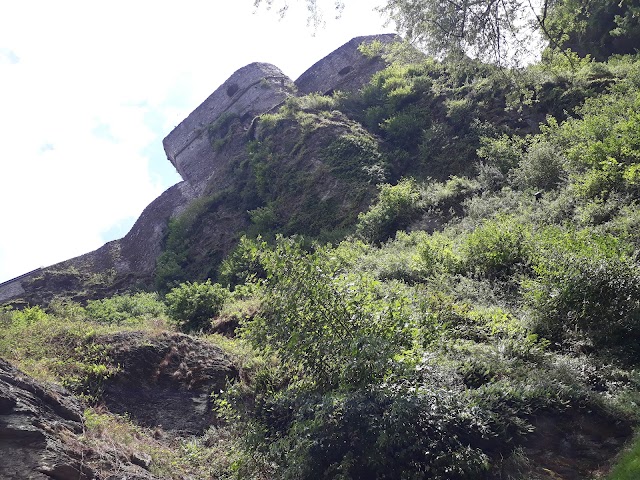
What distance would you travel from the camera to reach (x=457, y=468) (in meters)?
3.97

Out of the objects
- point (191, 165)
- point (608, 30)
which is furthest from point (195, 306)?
point (191, 165)

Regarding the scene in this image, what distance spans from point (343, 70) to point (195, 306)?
17.5 meters

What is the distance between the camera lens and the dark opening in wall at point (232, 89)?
25.9 metres

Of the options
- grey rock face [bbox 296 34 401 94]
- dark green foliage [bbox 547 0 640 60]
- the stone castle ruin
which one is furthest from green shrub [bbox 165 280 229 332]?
grey rock face [bbox 296 34 401 94]

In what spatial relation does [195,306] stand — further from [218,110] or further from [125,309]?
[218,110]

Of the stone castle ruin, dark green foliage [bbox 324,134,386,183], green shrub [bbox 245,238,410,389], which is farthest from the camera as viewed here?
Answer: the stone castle ruin

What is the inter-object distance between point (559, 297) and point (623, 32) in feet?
41.7

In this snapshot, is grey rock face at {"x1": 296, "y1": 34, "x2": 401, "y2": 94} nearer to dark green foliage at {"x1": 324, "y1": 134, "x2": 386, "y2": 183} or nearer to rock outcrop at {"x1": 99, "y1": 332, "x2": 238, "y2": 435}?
dark green foliage at {"x1": 324, "y1": 134, "x2": 386, "y2": 183}

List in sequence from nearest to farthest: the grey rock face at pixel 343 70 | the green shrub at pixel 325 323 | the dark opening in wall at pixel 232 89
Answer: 1. the green shrub at pixel 325 323
2. the grey rock face at pixel 343 70
3. the dark opening in wall at pixel 232 89

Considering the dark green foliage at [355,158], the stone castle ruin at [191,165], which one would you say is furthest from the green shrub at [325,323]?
the stone castle ruin at [191,165]

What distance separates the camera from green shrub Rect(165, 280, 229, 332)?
10180mm

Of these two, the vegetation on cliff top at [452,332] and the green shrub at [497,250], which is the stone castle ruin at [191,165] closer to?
the vegetation on cliff top at [452,332]

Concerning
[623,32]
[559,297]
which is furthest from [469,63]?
[623,32]

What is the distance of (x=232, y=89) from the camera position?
26.0m
